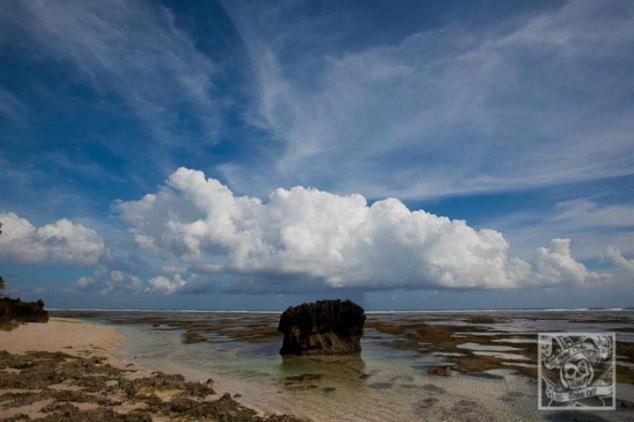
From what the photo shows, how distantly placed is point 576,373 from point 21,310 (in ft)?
203

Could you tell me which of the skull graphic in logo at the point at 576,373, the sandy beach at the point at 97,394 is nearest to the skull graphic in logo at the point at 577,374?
the skull graphic in logo at the point at 576,373

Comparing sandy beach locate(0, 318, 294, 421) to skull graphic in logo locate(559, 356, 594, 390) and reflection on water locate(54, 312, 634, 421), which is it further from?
skull graphic in logo locate(559, 356, 594, 390)

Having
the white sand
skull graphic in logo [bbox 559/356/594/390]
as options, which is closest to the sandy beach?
the white sand

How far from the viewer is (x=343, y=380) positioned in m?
24.1

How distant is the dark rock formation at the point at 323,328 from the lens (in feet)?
116

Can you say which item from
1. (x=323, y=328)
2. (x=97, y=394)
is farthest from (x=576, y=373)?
(x=97, y=394)

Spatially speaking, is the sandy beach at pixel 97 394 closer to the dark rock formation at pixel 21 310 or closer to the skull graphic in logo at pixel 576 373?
the skull graphic in logo at pixel 576 373

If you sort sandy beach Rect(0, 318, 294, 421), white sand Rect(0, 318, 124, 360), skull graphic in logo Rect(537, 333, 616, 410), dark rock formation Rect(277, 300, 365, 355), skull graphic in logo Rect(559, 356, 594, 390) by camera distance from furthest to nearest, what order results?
dark rock formation Rect(277, 300, 365, 355) < white sand Rect(0, 318, 124, 360) < skull graphic in logo Rect(559, 356, 594, 390) < skull graphic in logo Rect(537, 333, 616, 410) < sandy beach Rect(0, 318, 294, 421)

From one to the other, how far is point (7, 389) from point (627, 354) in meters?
40.6

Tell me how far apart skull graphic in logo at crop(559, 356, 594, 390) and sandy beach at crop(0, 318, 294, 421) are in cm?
1654

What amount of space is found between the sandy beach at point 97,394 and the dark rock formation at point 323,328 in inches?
535

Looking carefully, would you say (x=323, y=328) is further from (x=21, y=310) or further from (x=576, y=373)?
(x=21, y=310)

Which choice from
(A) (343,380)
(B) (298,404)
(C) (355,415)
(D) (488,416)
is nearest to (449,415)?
(D) (488,416)

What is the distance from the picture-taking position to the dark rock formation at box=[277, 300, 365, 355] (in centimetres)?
3550
